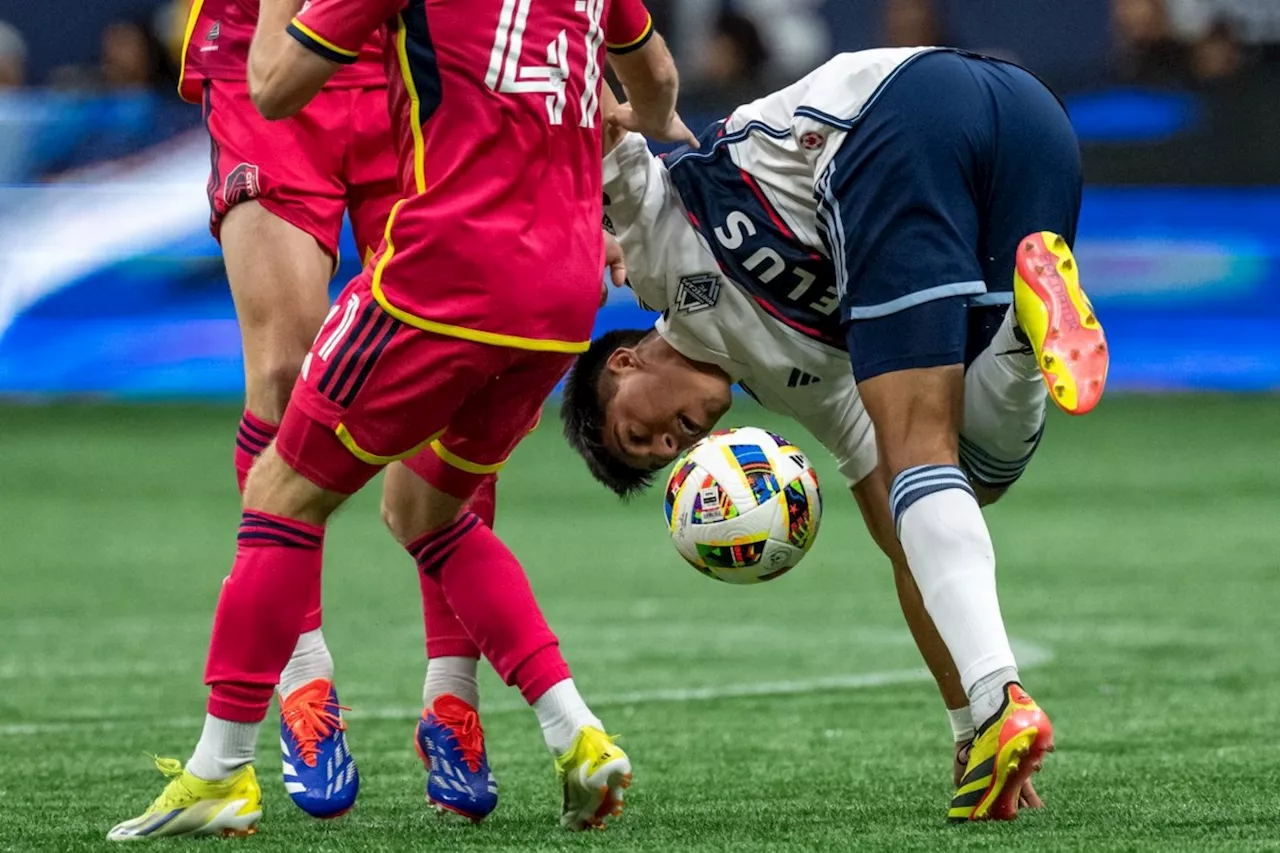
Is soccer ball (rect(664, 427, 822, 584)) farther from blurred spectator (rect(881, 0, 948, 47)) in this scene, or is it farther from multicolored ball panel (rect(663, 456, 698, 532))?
blurred spectator (rect(881, 0, 948, 47))

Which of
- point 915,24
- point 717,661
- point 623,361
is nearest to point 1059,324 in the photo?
point 623,361

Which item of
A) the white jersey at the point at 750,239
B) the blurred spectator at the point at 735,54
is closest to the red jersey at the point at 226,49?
the white jersey at the point at 750,239

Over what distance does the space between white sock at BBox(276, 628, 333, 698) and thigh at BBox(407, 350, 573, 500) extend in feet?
1.65

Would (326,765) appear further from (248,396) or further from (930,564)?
(930,564)

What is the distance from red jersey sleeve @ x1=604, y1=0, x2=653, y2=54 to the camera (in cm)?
425

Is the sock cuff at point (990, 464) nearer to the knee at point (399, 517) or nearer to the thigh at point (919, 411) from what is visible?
the thigh at point (919, 411)

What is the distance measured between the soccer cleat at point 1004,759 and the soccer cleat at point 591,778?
64cm

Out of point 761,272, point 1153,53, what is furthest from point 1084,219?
point 761,272

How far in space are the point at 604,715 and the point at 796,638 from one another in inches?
64.1

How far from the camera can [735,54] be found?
14.8 meters

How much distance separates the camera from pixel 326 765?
4301 millimetres

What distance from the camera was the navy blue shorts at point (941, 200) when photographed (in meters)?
4.02

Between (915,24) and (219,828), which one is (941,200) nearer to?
(219,828)

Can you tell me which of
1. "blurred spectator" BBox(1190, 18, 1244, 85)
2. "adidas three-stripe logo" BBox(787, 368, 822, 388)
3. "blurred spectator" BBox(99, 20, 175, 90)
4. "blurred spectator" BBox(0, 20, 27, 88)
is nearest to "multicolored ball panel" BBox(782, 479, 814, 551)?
"adidas three-stripe logo" BBox(787, 368, 822, 388)
